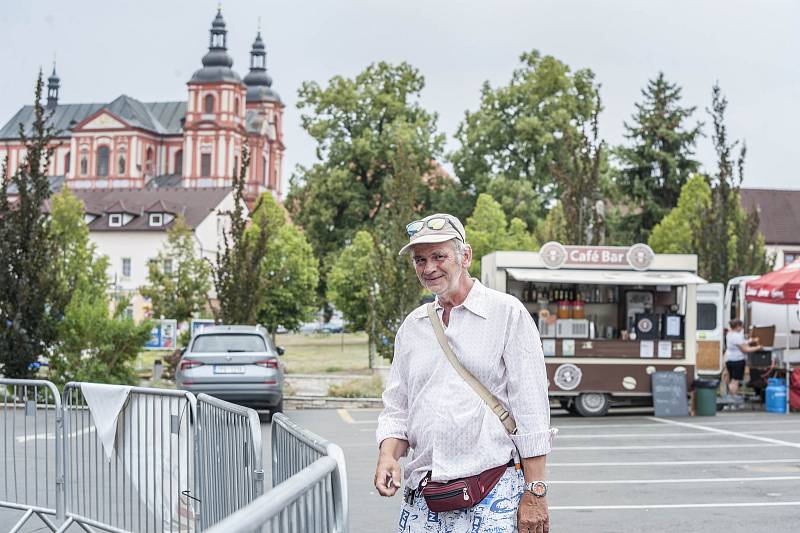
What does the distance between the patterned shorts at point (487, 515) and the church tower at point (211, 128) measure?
12640 centimetres

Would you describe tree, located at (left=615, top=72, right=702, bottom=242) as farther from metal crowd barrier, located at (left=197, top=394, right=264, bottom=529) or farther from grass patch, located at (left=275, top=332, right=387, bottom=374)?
metal crowd barrier, located at (left=197, top=394, right=264, bottom=529)

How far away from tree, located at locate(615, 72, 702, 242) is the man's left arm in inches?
2390

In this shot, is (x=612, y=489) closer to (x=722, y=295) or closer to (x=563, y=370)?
(x=563, y=370)

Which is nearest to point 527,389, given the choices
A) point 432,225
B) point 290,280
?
point 432,225

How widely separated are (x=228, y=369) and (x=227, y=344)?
1.48 feet

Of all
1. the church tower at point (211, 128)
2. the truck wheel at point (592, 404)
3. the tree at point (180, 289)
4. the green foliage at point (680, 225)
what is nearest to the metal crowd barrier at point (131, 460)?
the truck wheel at point (592, 404)

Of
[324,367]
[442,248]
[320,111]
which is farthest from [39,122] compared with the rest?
[320,111]

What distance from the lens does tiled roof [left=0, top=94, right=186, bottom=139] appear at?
465 ft

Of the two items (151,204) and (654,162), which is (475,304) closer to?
(654,162)

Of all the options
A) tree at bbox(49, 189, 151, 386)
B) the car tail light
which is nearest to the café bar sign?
the car tail light

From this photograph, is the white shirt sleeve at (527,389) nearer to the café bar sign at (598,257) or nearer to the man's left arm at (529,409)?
the man's left arm at (529,409)

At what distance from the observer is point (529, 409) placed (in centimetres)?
465

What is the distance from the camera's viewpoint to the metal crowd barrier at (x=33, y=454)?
938 cm

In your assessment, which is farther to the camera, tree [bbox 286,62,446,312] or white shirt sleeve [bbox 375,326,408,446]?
Answer: tree [bbox 286,62,446,312]
